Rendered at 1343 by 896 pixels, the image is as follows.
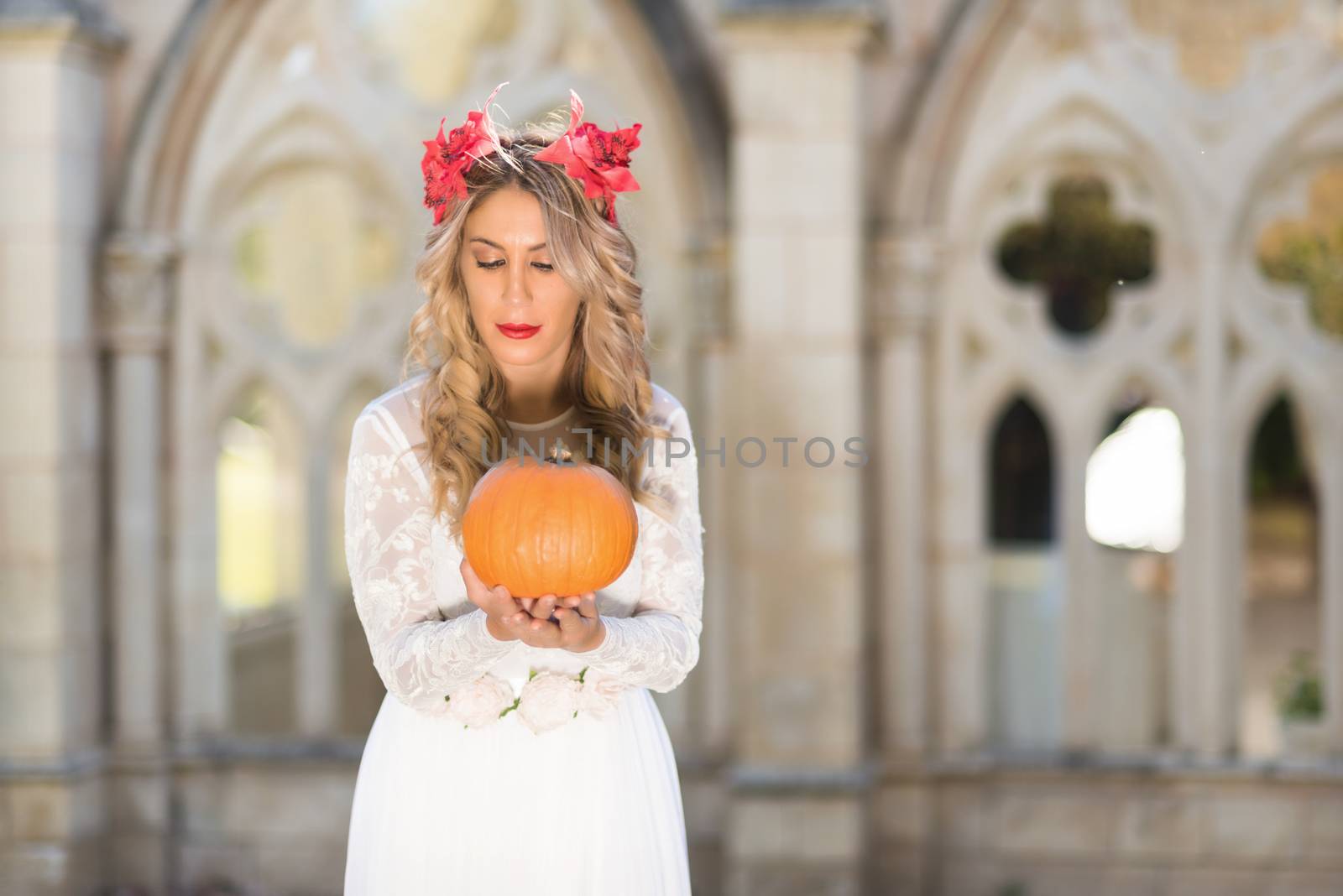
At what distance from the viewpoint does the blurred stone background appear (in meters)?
4.71

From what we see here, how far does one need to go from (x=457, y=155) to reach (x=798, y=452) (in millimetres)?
2743

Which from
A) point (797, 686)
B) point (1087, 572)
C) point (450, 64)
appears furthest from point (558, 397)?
point (450, 64)

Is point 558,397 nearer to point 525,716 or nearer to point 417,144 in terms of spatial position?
point 525,716

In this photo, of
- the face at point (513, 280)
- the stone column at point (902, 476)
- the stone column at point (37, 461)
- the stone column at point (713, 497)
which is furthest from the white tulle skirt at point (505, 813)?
the stone column at point (37, 461)

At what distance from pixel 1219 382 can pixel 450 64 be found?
10.9 feet

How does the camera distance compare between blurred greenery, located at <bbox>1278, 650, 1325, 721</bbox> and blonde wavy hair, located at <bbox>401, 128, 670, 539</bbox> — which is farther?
blurred greenery, located at <bbox>1278, 650, 1325, 721</bbox>

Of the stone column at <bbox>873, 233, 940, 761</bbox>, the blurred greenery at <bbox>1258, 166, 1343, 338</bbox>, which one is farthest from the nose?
the blurred greenery at <bbox>1258, 166, 1343, 338</bbox>

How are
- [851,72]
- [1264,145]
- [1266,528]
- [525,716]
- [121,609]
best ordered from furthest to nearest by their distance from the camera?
[1266,528]
[121,609]
[1264,145]
[851,72]
[525,716]

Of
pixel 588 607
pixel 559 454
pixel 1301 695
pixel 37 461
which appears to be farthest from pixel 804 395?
pixel 588 607

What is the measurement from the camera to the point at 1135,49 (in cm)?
501

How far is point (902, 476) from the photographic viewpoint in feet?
16.6

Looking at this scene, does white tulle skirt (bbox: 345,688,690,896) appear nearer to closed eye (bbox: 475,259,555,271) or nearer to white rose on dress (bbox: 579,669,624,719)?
white rose on dress (bbox: 579,669,624,719)

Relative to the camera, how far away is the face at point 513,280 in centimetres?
202

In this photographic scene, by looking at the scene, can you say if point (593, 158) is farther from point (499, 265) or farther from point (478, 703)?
point (478, 703)
